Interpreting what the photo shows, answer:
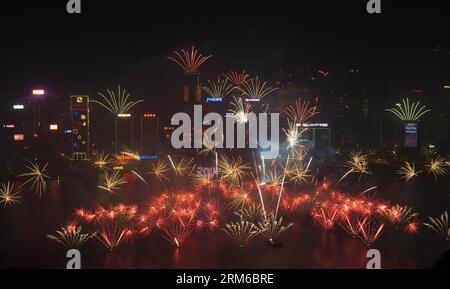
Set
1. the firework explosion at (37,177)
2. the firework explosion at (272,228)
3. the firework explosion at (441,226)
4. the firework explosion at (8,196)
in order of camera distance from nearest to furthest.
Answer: the firework explosion at (272,228), the firework explosion at (441,226), the firework explosion at (8,196), the firework explosion at (37,177)

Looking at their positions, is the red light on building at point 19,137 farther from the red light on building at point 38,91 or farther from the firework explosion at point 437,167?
the firework explosion at point 437,167

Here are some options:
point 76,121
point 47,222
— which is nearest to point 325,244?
point 47,222

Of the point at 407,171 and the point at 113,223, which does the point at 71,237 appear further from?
the point at 407,171

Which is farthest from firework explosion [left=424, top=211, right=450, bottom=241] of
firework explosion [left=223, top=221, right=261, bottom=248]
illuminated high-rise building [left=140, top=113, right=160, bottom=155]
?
illuminated high-rise building [left=140, top=113, right=160, bottom=155]

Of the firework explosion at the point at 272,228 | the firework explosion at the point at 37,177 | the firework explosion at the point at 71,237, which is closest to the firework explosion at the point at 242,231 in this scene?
the firework explosion at the point at 272,228

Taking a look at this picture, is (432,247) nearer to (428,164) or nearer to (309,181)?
(309,181)
